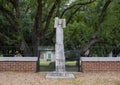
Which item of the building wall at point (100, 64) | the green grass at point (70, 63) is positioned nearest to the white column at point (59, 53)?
the building wall at point (100, 64)

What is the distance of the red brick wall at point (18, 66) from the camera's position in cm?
1436

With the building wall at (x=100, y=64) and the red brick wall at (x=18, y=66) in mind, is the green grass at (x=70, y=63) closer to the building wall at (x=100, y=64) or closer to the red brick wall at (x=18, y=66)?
the building wall at (x=100, y=64)

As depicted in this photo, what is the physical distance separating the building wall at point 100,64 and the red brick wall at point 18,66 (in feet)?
8.07

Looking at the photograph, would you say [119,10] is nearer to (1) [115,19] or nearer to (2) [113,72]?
(1) [115,19]

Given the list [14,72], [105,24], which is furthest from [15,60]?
[105,24]

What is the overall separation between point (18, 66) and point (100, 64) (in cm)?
395

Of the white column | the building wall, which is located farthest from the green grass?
the white column

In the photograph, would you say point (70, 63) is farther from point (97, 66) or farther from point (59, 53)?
point (59, 53)

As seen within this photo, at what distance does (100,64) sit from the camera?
14453 mm

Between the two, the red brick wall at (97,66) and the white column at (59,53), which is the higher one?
the white column at (59,53)

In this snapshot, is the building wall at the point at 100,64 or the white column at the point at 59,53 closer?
the white column at the point at 59,53

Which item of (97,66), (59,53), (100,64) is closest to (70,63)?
(97,66)

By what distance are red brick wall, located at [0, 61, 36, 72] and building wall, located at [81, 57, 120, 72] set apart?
8.07 feet

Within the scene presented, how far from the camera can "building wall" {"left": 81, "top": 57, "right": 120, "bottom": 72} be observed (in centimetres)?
1441
